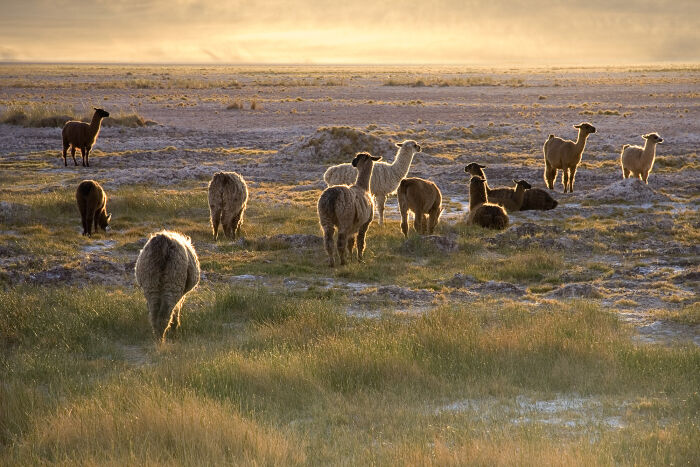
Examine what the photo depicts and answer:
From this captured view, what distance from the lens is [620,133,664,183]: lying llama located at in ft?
66.6

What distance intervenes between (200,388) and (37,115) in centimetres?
3185

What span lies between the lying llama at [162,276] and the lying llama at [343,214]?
3706 mm

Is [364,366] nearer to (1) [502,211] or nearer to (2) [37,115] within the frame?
(1) [502,211]

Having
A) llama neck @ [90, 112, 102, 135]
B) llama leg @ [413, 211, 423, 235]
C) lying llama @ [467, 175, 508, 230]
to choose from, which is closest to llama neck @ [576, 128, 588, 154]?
lying llama @ [467, 175, 508, 230]

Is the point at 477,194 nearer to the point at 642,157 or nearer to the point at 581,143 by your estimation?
the point at 581,143

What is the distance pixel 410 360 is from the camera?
7621mm

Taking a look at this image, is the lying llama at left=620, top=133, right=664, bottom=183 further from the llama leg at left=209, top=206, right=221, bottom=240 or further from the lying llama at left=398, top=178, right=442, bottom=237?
the llama leg at left=209, top=206, right=221, bottom=240

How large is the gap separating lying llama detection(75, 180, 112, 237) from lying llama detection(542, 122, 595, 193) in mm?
11361

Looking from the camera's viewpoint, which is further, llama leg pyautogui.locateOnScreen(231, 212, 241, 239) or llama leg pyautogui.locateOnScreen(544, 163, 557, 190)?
llama leg pyautogui.locateOnScreen(544, 163, 557, 190)

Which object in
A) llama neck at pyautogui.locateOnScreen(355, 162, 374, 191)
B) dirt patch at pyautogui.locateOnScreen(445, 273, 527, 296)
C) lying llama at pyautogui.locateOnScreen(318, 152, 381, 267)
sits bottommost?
dirt patch at pyautogui.locateOnScreen(445, 273, 527, 296)

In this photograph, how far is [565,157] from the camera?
65.8ft

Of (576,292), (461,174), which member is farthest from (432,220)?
(461,174)

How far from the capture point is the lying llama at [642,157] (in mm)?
20312

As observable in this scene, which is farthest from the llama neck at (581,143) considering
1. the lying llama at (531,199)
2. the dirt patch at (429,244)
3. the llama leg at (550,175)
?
the dirt patch at (429,244)
